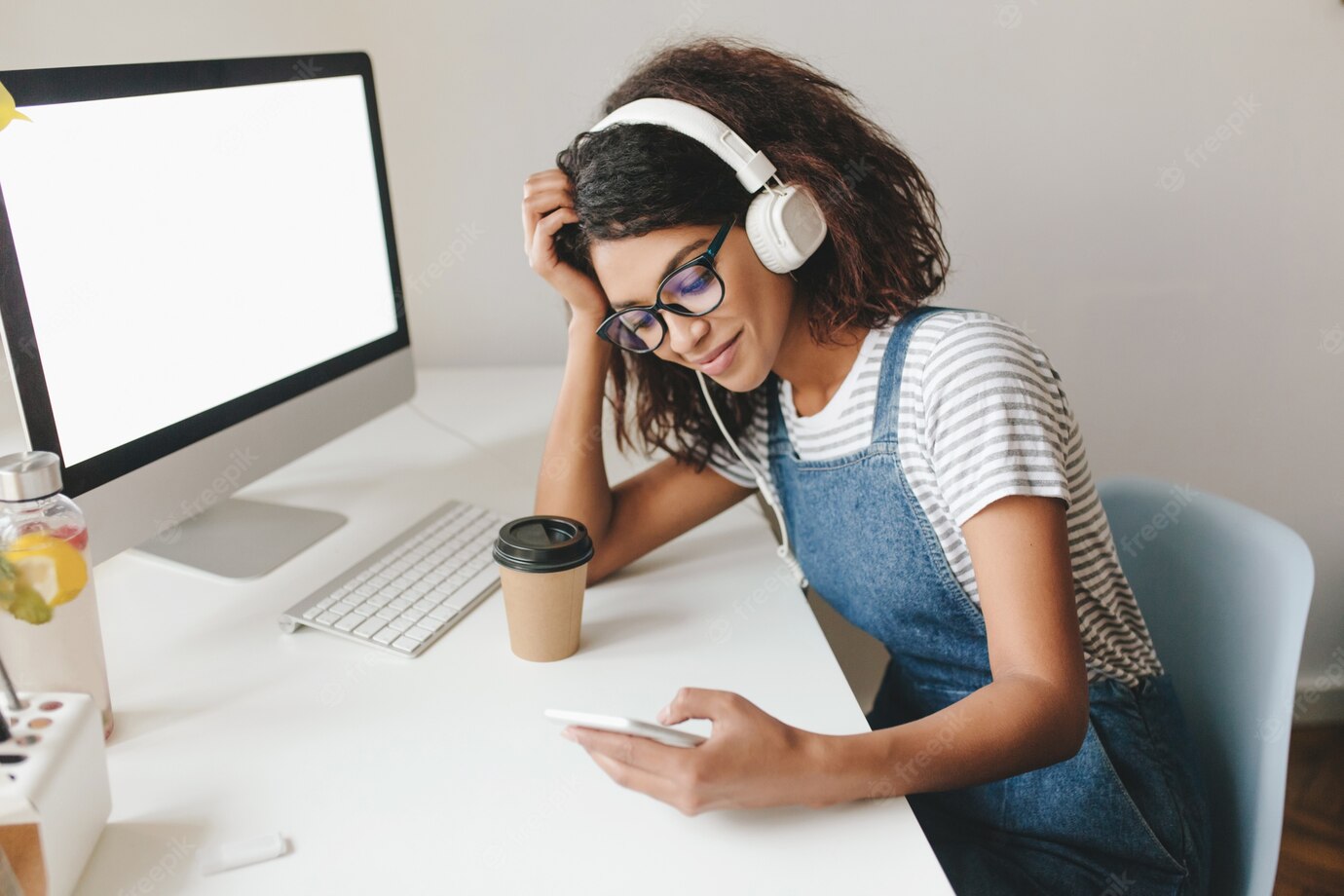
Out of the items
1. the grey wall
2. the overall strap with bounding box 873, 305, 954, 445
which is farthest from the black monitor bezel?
the overall strap with bounding box 873, 305, 954, 445

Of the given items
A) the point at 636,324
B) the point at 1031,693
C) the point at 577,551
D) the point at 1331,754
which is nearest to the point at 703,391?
the point at 636,324

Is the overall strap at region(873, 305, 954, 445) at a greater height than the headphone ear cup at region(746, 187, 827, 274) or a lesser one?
lesser

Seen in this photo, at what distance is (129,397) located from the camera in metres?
0.98

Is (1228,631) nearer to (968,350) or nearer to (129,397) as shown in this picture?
(968,350)

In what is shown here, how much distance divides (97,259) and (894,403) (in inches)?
28.4

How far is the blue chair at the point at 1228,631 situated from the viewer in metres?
0.93

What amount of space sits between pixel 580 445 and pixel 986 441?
0.47 m

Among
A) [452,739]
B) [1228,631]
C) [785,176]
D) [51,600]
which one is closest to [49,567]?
[51,600]

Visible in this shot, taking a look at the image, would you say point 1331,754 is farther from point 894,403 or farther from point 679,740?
point 679,740

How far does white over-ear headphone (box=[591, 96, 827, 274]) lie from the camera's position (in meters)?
0.95

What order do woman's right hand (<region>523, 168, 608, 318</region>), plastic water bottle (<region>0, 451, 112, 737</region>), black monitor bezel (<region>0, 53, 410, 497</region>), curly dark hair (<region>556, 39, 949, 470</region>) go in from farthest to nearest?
woman's right hand (<region>523, 168, 608, 318</region>), curly dark hair (<region>556, 39, 949, 470</region>), black monitor bezel (<region>0, 53, 410, 497</region>), plastic water bottle (<region>0, 451, 112, 737</region>)

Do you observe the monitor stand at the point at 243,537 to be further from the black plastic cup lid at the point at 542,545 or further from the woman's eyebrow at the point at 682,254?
the woman's eyebrow at the point at 682,254

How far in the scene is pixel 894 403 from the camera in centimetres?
98

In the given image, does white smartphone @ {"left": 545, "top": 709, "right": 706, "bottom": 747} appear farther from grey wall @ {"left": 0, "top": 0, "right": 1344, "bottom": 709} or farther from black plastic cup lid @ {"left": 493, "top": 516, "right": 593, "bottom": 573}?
grey wall @ {"left": 0, "top": 0, "right": 1344, "bottom": 709}
